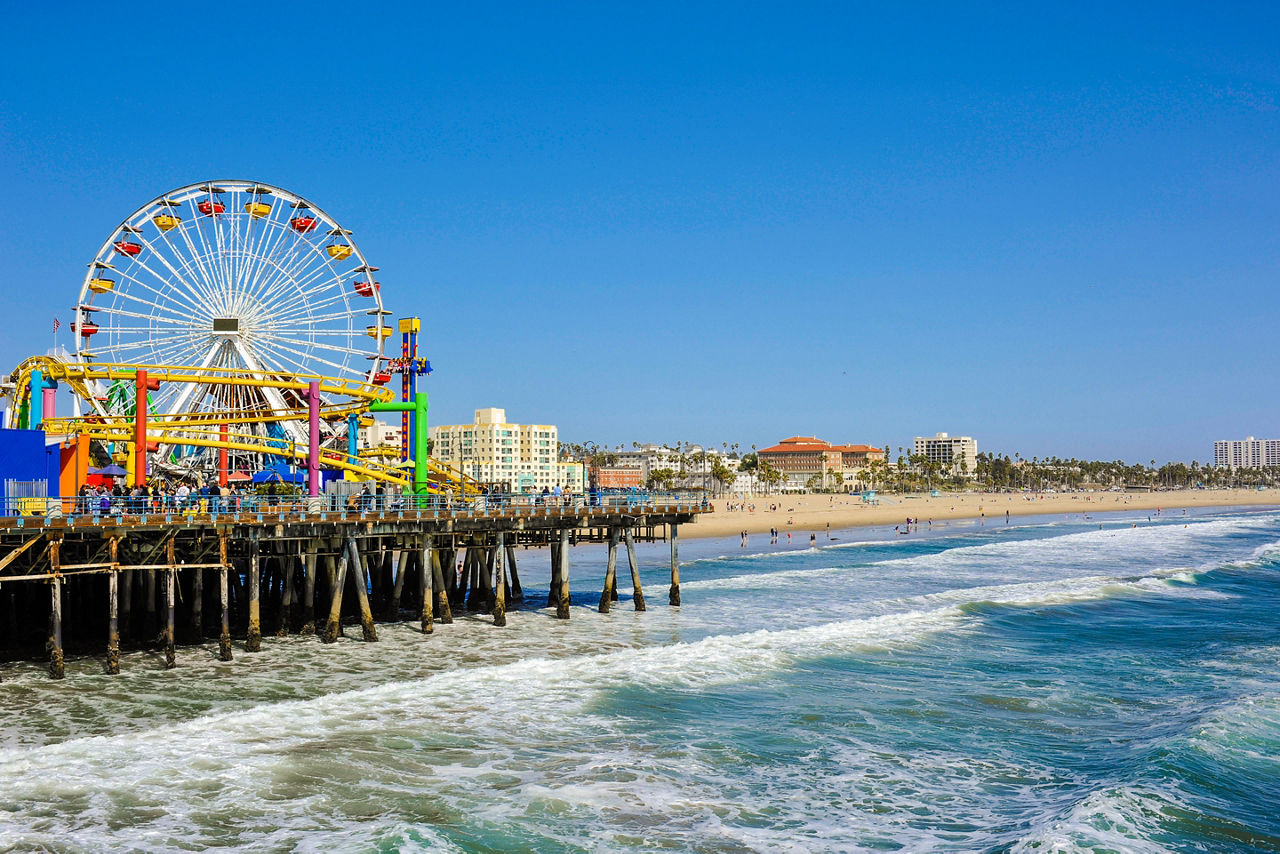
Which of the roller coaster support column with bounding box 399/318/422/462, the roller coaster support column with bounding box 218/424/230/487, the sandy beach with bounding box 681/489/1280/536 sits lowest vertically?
the sandy beach with bounding box 681/489/1280/536

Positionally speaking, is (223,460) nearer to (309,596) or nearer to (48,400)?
(48,400)

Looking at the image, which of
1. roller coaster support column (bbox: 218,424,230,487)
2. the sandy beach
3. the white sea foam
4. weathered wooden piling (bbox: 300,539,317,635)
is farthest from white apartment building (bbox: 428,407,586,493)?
the white sea foam

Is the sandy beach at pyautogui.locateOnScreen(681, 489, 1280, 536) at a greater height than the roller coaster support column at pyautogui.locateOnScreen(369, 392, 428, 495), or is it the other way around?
the roller coaster support column at pyautogui.locateOnScreen(369, 392, 428, 495)

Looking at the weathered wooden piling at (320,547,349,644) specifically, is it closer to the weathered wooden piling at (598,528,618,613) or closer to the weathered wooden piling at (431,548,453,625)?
the weathered wooden piling at (431,548,453,625)

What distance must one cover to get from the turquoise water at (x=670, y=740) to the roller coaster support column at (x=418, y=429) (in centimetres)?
719

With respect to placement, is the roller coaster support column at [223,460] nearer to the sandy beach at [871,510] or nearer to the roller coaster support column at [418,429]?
the roller coaster support column at [418,429]

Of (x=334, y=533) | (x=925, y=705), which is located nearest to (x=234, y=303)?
(x=334, y=533)

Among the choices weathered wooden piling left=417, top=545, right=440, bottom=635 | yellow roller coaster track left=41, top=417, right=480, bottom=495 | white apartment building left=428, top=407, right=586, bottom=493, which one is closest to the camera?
weathered wooden piling left=417, top=545, right=440, bottom=635

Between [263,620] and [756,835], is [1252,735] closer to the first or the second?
[756,835]

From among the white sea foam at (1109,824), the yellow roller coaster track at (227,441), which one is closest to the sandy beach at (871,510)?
the yellow roller coaster track at (227,441)

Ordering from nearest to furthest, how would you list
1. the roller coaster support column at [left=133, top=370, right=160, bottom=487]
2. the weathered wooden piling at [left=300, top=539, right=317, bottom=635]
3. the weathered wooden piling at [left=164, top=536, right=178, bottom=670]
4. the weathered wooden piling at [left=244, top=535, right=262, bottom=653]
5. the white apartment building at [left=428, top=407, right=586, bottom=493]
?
the weathered wooden piling at [left=164, top=536, right=178, bottom=670] < the weathered wooden piling at [left=244, top=535, right=262, bottom=653] < the weathered wooden piling at [left=300, top=539, right=317, bottom=635] < the roller coaster support column at [left=133, top=370, right=160, bottom=487] < the white apartment building at [left=428, top=407, right=586, bottom=493]

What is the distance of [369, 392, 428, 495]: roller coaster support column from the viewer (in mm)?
36781

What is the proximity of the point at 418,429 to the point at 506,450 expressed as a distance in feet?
494

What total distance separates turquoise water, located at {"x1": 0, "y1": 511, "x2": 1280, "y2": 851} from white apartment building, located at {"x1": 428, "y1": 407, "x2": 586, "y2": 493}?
155 metres
